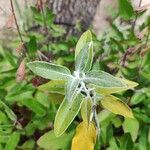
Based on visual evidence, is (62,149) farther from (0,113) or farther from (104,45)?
(104,45)

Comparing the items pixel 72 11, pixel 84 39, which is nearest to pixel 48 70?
pixel 84 39

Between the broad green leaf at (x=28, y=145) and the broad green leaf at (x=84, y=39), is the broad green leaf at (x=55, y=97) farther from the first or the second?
the broad green leaf at (x=28, y=145)

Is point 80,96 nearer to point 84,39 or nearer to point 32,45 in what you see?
point 84,39

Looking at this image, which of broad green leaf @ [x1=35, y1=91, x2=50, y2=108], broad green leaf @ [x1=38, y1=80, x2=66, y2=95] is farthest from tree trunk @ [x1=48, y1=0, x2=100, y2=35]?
broad green leaf @ [x1=38, y1=80, x2=66, y2=95]

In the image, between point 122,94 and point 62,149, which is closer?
point 62,149

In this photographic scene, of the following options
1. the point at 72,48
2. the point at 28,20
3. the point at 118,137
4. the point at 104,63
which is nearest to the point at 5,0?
the point at 28,20

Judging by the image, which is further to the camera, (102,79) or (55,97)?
(55,97)
